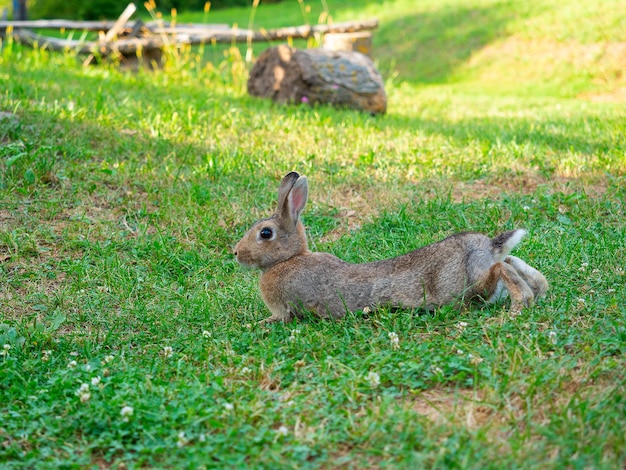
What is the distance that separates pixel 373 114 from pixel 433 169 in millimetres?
3453

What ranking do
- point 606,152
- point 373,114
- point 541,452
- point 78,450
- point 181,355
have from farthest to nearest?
point 373,114 < point 606,152 < point 181,355 < point 78,450 < point 541,452

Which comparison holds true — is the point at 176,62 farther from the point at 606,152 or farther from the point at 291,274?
the point at 291,274

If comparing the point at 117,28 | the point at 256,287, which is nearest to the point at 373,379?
the point at 256,287

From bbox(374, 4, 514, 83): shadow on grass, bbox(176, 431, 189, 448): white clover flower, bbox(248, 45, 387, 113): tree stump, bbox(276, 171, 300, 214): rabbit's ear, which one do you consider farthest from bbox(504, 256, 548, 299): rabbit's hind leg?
bbox(374, 4, 514, 83): shadow on grass

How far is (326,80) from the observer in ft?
36.5

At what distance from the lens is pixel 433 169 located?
324 inches

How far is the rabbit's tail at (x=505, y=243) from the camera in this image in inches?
189

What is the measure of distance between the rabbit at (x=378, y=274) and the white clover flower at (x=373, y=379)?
3.27 feet

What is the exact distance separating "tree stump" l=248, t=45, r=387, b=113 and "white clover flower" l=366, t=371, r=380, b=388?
769 centimetres

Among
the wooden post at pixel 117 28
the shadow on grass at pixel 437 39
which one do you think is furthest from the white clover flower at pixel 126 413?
the shadow on grass at pixel 437 39

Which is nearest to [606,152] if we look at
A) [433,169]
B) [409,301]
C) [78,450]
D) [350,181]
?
[433,169]

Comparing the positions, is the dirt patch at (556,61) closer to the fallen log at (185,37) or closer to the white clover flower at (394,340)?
the fallen log at (185,37)

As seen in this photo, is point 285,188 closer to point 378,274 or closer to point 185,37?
point 378,274

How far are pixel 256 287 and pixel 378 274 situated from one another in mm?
1207
